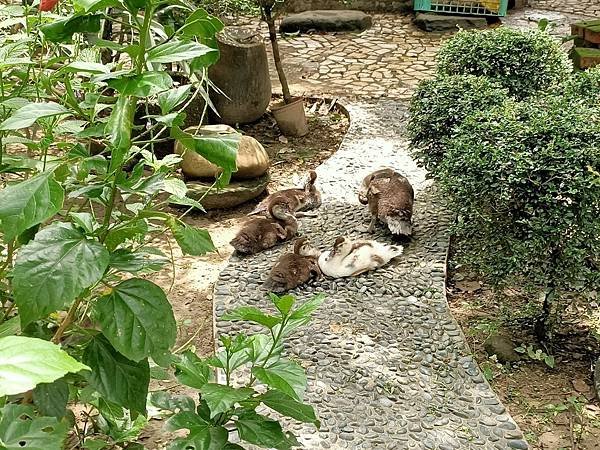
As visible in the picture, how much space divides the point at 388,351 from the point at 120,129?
2.82 m

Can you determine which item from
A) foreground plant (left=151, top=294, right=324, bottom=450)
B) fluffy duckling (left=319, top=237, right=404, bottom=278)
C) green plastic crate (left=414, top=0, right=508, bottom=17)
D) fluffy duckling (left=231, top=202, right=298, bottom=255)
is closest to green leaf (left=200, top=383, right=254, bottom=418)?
foreground plant (left=151, top=294, right=324, bottom=450)

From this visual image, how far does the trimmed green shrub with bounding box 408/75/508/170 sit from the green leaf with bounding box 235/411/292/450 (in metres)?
3.39

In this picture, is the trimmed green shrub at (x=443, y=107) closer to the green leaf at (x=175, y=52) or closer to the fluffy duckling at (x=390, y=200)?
the fluffy duckling at (x=390, y=200)

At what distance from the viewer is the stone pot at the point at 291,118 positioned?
706 cm

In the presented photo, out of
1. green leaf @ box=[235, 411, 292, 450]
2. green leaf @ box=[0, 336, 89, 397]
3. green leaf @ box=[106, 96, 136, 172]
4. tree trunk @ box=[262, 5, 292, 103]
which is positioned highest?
green leaf @ box=[106, 96, 136, 172]

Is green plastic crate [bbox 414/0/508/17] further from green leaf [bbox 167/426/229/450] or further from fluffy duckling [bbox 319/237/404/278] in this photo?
green leaf [bbox 167/426/229/450]

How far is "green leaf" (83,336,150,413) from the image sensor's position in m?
1.49

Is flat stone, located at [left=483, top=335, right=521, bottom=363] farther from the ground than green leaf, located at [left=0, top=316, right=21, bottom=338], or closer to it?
closer to it

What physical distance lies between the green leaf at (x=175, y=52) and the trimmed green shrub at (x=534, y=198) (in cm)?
263

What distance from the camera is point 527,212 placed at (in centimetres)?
381

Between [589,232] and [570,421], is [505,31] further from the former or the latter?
[570,421]

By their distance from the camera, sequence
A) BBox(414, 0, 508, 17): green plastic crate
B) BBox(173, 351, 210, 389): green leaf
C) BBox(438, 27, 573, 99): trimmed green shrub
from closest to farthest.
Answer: BBox(173, 351, 210, 389): green leaf → BBox(438, 27, 573, 99): trimmed green shrub → BBox(414, 0, 508, 17): green plastic crate

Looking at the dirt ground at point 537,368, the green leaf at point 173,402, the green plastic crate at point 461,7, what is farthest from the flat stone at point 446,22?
the green leaf at point 173,402

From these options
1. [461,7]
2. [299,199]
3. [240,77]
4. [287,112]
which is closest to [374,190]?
[299,199]
